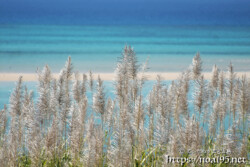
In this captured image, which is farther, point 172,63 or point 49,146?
point 172,63

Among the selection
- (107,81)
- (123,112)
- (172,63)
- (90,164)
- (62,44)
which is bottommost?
(90,164)

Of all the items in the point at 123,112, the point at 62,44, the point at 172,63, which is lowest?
the point at 123,112

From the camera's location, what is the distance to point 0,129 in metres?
4.66

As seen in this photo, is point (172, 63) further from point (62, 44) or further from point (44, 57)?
point (62, 44)

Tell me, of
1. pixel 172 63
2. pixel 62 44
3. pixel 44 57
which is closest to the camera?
pixel 172 63

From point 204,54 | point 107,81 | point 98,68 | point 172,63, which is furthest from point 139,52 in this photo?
point 107,81

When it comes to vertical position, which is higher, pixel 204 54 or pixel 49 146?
pixel 204 54

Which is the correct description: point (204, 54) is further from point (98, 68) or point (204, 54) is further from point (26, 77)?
point (26, 77)

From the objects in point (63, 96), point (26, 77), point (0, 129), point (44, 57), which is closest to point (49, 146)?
point (63, 96)

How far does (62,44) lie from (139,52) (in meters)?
6.93

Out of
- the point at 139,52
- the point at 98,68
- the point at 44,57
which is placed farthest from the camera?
the point at 139,52

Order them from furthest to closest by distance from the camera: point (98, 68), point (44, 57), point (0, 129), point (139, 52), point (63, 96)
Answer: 1. point (139, 52)
2. point (44, 57)
3. point (98, 68)
4. point (0, 129)
5. point (63, 96)

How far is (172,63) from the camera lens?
1753cm

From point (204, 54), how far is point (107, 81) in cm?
970
